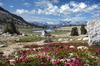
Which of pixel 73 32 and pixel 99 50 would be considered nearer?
pixel 99 50

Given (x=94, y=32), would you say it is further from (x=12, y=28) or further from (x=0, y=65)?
(x=12, y=28)

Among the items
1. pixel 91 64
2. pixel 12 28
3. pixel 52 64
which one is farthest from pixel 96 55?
→ pixel 12 28

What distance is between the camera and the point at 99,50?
80.3 feet

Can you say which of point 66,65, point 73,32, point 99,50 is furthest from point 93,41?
point 73,32

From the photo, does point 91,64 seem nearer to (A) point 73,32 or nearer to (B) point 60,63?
(B) point 60,63

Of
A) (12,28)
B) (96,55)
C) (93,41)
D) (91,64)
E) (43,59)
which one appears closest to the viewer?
(91,64)

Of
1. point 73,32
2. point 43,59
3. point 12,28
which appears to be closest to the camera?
point 43,59

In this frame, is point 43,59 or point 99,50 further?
point 99,50

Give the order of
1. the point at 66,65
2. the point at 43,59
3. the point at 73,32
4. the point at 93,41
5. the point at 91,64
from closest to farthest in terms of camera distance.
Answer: the point at 66,65
the point at 91,64
the point at 43,59
the point at 93,41
the point at 73,32

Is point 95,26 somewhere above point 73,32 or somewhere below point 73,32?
above

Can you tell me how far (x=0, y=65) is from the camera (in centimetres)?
1689

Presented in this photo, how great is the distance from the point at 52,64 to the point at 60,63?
484 millimetres

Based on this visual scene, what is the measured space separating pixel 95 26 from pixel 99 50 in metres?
6.85

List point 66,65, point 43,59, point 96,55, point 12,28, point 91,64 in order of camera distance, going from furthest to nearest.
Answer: point 12,28
point 96,55
point 43,59
point 91,64
point 66,65
